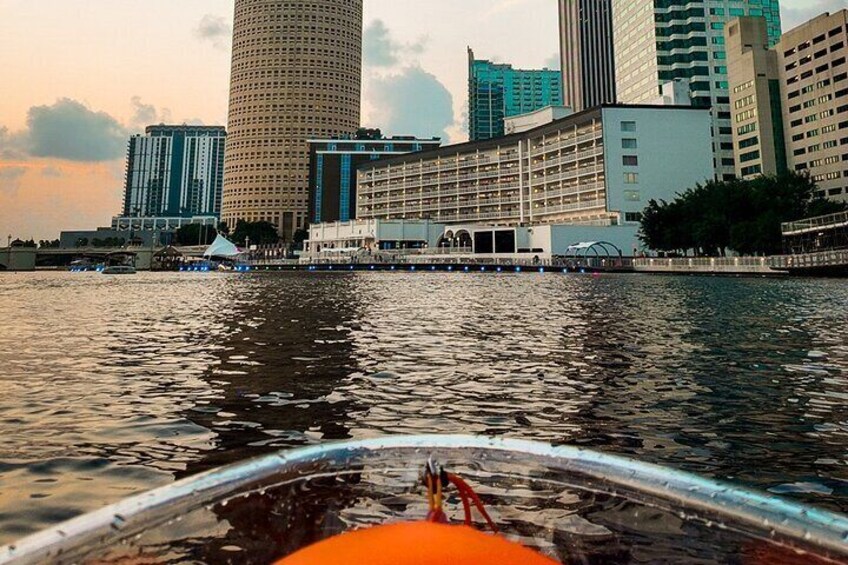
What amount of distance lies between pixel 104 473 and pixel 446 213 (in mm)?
127469

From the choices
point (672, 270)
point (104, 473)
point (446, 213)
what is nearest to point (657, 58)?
point (446, 213)

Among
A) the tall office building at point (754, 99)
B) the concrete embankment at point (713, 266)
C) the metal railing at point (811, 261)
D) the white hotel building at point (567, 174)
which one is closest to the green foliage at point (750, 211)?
the concrete embankment at point (713, 266)

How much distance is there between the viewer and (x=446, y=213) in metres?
131

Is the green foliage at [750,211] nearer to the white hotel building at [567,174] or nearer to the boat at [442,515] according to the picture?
the white hotel building at [567,174]

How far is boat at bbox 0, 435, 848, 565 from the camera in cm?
188

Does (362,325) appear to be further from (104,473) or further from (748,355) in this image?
(104,473)

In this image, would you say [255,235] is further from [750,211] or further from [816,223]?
[816,223]

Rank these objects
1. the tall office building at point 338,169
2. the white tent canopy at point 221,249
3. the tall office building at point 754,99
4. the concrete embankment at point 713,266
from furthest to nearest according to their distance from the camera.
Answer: the tall office building at point 338,169, the white tent canopy at point 221,249, the tall office building at point 754,99, the concrete embankment at point 713,266

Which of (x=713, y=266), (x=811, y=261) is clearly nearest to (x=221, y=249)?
(x=713, y=266)

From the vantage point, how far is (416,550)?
1.49 m

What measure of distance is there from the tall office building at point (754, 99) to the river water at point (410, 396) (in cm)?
12784

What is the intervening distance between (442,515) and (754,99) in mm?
151537

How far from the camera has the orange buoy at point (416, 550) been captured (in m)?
1.46

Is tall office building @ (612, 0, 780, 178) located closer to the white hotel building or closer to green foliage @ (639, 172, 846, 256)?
the white hotel building
